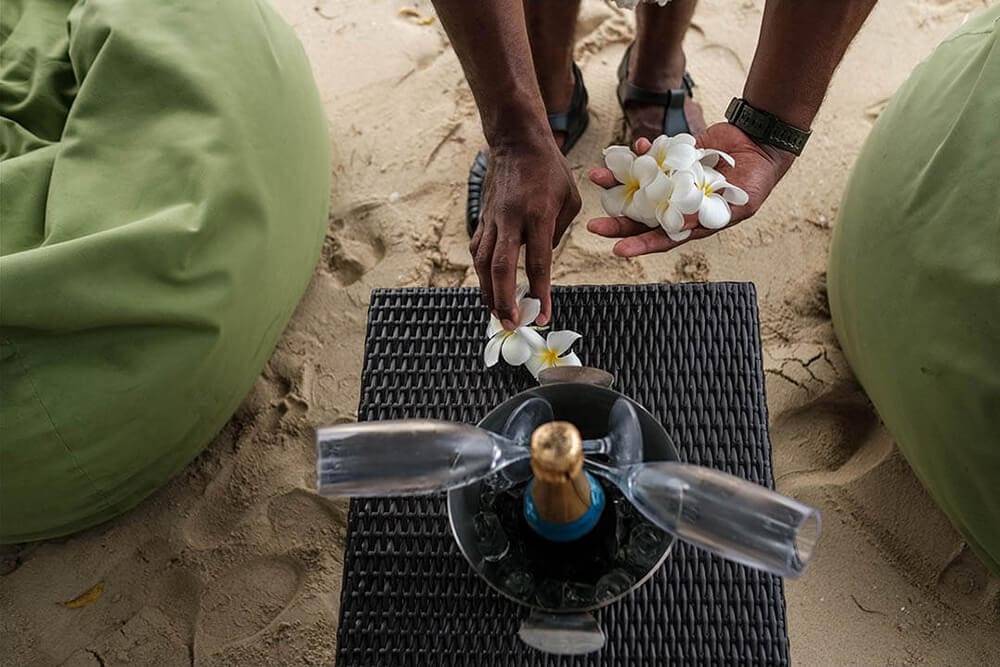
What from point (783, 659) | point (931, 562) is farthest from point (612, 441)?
point (931, 562)

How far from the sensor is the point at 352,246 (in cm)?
170

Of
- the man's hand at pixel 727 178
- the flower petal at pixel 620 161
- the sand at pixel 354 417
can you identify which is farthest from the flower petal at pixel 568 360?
the sand at pixel 354 417

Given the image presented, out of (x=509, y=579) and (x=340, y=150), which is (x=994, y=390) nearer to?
(x=509, y=579)

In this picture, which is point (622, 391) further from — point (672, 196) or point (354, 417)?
point (354, 417)

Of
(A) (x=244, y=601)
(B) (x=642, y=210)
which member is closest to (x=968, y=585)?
(B) (x=642, y=210)

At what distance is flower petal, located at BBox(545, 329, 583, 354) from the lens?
97cm

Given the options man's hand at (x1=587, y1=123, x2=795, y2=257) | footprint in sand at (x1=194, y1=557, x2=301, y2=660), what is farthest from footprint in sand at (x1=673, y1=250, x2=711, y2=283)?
footprint in sand at (x1=194, y1=557, x2=301, y2=660)

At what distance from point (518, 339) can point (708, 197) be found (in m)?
0.33

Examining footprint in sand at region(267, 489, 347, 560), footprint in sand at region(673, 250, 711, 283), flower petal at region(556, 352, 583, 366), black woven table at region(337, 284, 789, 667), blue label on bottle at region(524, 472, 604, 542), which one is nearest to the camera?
blue label on bottle at region(524, 472, 604, 542)

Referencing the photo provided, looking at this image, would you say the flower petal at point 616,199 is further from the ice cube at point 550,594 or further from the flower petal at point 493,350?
the ice cube at point 550,594

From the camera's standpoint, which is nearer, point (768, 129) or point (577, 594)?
point (577, 594)

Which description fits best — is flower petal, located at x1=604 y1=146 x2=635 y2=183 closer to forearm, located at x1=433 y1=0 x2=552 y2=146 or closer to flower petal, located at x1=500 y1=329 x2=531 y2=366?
forearm, located at x1=433 y1=0 x2=552 y2=146

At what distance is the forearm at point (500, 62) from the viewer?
1.04 metres

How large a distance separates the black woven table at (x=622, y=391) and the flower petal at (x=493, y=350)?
3 centimetres
